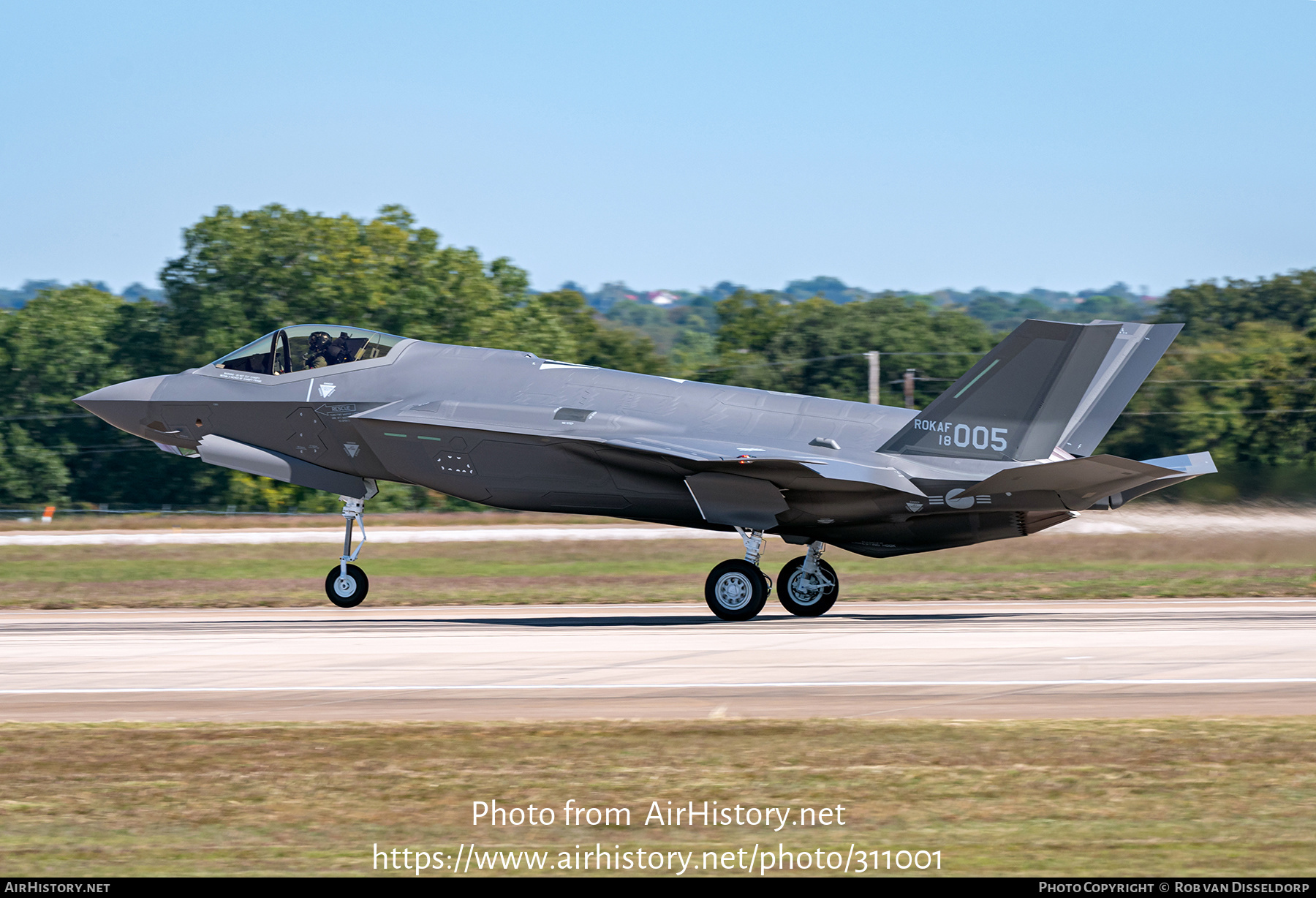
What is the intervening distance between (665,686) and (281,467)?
32.0ft

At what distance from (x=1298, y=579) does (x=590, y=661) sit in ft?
51.8

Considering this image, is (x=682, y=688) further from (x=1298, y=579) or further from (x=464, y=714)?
(x=1298, y=579)

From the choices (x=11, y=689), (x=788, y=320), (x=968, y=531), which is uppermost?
(x=788, y=320)

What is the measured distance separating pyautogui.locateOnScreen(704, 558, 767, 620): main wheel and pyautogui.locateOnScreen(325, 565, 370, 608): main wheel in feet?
17.2

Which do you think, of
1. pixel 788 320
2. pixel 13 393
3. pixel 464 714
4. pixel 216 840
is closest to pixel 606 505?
pixel 464 714

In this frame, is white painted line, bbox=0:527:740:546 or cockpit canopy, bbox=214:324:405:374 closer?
cockpit canopy, bbox=214:324:405:374

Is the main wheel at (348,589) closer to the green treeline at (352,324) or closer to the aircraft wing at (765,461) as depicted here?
the aircraft wing at (765,461)

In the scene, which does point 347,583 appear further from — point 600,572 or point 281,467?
point 600,572

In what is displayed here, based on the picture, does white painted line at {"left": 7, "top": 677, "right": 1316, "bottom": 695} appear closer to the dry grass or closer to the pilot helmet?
the pilot helmet

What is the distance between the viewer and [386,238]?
232 ft

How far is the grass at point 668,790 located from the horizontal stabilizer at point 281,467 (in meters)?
9.57

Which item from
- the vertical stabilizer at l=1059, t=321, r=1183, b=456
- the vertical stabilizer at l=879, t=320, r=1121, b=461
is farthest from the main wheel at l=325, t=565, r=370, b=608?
the vertical stabilizer at l=1059, t=321, r=1183, b=456

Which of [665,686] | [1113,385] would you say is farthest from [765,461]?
[665,686]

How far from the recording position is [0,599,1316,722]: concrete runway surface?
1195 centimetres
